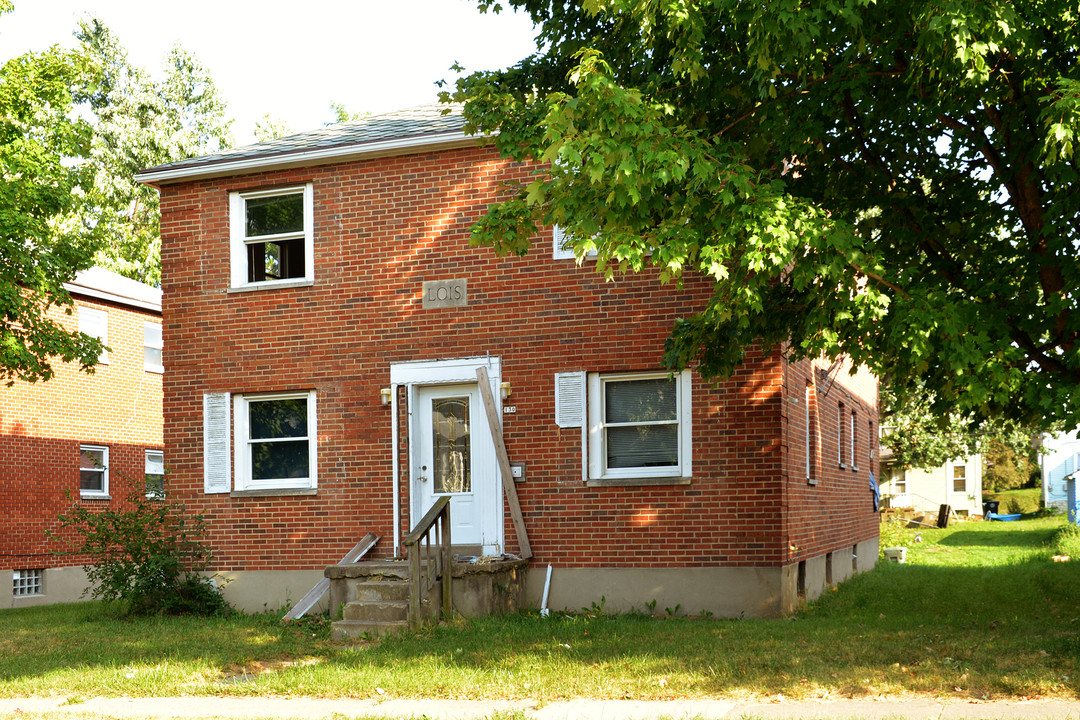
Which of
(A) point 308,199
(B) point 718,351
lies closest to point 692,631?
(B) point 718,351

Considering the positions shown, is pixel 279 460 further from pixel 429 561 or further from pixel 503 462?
pixel 429 561

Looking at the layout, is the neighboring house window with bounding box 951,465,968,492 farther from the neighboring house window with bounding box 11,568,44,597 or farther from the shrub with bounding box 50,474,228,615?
the shrub with bounding box 50,474,228,615

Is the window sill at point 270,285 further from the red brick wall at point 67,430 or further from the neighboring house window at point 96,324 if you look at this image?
the neighboring house window at point 96,324

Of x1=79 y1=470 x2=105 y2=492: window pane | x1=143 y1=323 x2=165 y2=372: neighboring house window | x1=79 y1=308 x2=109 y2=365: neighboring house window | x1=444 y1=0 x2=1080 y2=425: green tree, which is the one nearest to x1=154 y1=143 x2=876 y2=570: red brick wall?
x1=444 y1=0 x2=1080 y2=425: green tree

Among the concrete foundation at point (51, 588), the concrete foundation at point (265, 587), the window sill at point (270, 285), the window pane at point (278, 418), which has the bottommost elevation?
the concrete foundation at point (51, 588)

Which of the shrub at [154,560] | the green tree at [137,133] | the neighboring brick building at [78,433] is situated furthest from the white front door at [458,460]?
the green tree at [137,133]

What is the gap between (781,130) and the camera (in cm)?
981

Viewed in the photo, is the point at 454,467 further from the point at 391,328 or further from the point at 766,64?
the point at 766,64

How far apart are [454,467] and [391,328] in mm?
2067

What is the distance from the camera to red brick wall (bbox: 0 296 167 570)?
20.9 metres

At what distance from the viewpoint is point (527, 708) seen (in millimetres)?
8102

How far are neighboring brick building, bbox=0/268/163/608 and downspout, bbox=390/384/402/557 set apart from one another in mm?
8303

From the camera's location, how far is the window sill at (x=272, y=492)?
14.7m

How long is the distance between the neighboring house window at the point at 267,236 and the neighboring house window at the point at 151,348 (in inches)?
402
